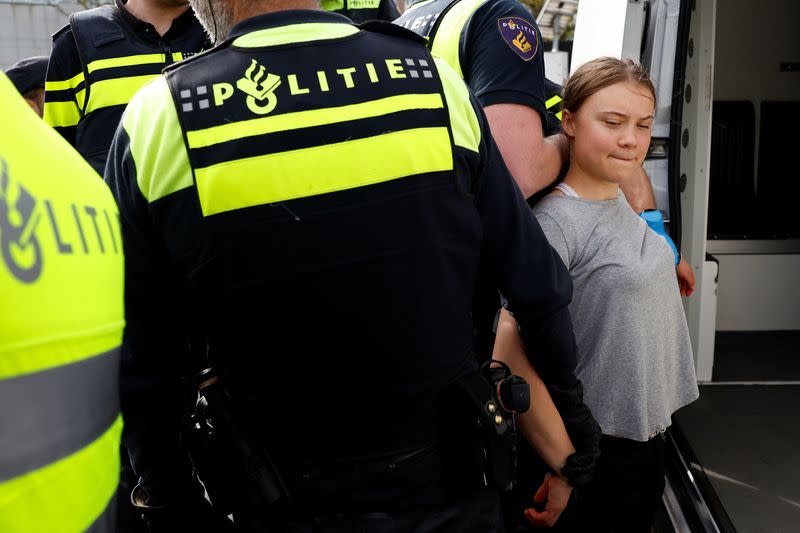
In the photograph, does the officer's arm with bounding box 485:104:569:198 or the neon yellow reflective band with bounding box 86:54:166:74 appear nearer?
the officer's arm with bounding box 485:104:569:198

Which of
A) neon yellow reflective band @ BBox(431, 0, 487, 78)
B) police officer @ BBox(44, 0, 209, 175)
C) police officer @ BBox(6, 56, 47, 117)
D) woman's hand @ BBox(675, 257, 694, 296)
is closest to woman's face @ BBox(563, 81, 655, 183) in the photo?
neon yellow reflective band @ BBox(431, 0, 487, 78)

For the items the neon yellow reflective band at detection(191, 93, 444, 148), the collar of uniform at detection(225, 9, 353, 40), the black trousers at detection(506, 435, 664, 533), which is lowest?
the black trousers at detection(506, 435, 664, 533)

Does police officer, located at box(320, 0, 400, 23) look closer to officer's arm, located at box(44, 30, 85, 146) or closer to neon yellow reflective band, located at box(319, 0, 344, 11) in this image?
neon yellow reflective band, located at box(319, 0, 344, 11)

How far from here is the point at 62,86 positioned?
225 centimetres

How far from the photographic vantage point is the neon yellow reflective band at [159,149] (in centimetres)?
110

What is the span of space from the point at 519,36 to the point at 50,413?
1426 mm

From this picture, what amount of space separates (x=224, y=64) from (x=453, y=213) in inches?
17.3

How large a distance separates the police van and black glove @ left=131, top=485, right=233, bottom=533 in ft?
5.14

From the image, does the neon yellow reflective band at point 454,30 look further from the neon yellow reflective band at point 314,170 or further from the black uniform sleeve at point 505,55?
the neon yellow reflective band at point 314,170

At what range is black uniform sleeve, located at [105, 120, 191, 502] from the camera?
1157 millimetres

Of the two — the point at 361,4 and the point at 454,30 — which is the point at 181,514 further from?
the point at 361,4

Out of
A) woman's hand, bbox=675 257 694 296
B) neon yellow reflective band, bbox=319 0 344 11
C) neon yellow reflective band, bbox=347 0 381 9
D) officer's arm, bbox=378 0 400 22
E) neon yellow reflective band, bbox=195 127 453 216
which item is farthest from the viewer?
officer's arm, bbox=378 0 400 22

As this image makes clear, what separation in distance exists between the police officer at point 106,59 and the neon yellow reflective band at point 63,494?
5.51 feet

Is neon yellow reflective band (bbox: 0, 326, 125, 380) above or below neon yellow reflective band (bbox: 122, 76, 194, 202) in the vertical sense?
below
